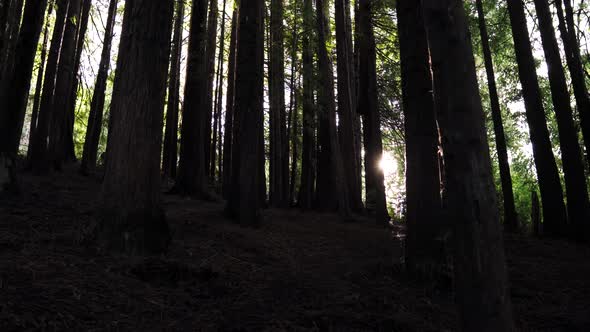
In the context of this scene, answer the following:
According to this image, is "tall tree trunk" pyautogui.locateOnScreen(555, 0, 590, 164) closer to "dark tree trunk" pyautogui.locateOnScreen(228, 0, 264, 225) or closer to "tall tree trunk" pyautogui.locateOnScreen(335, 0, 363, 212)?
"tall tree trunk" pyautogui.locateOnScreen(335, 0, 363, 212)

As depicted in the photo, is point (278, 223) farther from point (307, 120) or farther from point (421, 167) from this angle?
point (307, 120)

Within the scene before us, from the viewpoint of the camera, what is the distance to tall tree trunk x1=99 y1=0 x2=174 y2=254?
188 inches

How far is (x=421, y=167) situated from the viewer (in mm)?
5363

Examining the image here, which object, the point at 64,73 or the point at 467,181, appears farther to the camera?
the point at 64,73

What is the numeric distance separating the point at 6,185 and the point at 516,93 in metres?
19.1

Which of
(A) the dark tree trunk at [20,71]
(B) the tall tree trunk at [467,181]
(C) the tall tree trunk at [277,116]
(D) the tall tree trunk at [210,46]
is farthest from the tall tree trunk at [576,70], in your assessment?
(A) the dark tree trunk at [20,71]

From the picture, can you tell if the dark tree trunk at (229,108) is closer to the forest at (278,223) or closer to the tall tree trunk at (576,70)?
the forest at (278,223)

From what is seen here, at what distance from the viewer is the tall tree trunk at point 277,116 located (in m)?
13.1

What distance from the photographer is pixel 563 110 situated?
411 inches

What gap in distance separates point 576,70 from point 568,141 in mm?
1883

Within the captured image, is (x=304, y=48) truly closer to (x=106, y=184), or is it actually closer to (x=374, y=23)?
(x=374, y=23)

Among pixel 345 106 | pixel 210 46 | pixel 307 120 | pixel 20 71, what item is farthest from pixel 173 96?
pixel 20 71

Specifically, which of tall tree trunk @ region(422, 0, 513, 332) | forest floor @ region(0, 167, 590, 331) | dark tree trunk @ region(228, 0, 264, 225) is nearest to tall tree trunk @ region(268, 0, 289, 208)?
dark tree trunk @ region(228, 0, 264, 225)

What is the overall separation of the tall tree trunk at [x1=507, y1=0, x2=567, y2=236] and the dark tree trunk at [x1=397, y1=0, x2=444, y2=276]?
664cm
